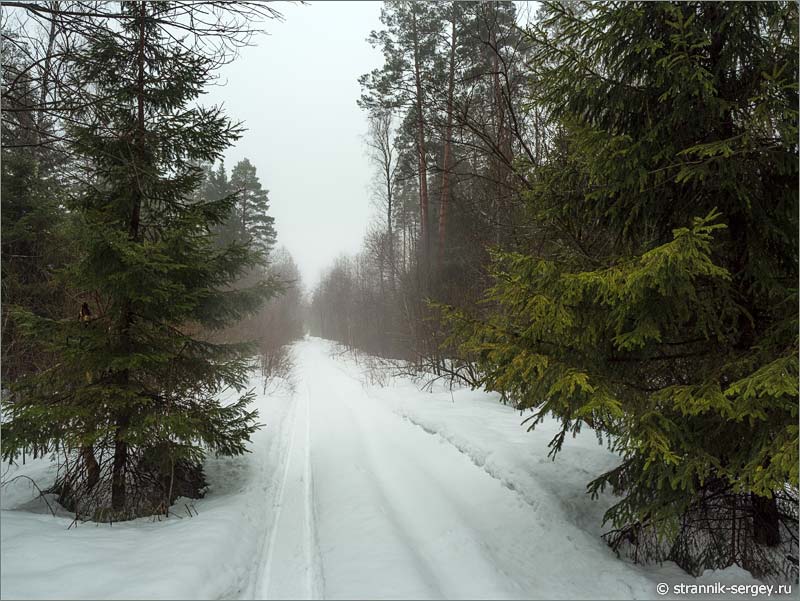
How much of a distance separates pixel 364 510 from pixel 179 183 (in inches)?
186

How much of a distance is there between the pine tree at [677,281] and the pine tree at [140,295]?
3470 millimetres

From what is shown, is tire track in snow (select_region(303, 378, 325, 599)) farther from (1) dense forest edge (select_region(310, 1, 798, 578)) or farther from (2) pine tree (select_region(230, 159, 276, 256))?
(2) pine tree (select_region(230, 159, 276, 256))

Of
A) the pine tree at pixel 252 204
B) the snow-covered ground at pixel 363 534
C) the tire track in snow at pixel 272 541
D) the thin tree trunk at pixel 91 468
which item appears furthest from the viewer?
the pine tree at pixel 252 204

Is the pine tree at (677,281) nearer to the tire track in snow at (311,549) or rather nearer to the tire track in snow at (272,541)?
the tire track in snow at (311,549)

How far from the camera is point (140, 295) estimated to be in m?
Result: 4.62

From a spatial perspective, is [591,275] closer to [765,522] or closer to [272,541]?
[765,522]

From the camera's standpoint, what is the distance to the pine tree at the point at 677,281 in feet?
10.5

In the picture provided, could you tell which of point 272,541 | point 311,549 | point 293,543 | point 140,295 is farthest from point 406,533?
point 140,295

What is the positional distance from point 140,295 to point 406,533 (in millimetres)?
4014

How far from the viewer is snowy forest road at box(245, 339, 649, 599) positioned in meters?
3.30

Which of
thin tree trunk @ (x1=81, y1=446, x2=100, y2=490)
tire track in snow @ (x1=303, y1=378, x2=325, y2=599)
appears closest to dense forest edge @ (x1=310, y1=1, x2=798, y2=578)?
tire track in snow @ (x1=303, y1=378, x2=325, y2=599)

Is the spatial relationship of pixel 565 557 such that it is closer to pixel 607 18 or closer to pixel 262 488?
pixel 262 488

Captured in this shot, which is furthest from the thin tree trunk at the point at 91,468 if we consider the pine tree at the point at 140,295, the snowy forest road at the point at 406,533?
the snowy forest road at the point at 406,533

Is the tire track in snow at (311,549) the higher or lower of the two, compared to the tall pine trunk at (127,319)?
lower
